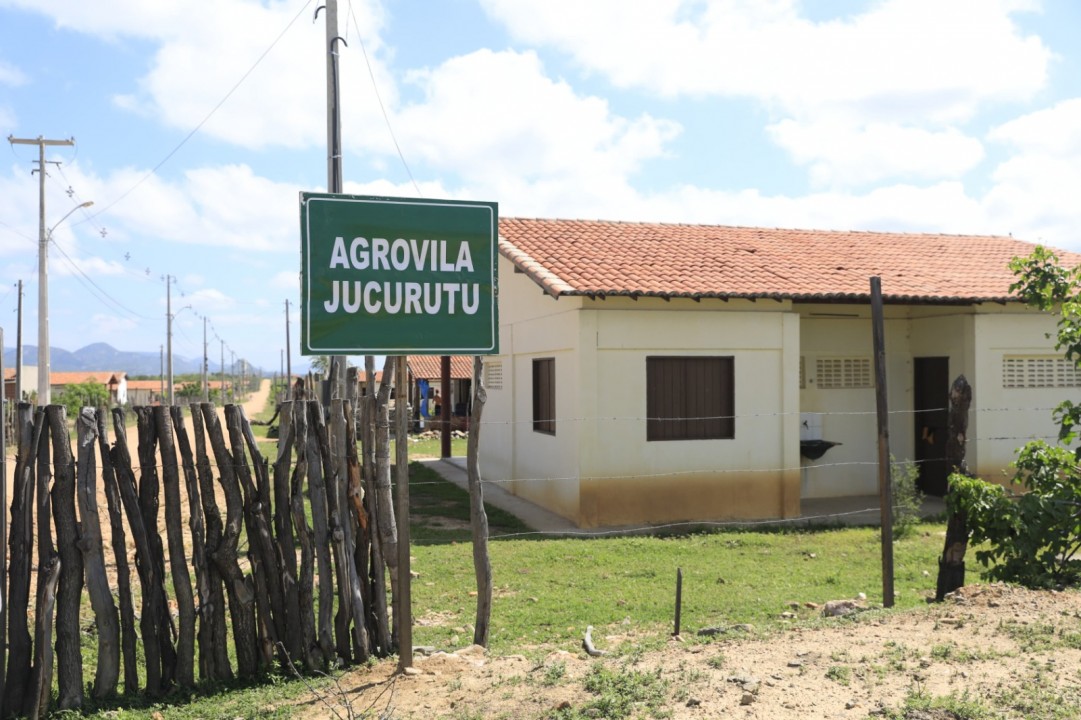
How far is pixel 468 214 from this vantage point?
486 centimetres

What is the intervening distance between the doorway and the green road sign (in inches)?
427

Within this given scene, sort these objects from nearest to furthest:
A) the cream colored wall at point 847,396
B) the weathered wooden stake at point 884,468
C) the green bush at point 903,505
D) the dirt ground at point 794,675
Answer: the dirt ground at point 794,675, the weathered wooden stake at point 884,468, the green bush at point 903,505, the cream colored wall at point 847,396

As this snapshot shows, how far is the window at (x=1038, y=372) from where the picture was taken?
13258 mm

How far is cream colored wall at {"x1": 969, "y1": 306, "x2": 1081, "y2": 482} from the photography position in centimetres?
1302

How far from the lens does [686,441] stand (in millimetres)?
11820

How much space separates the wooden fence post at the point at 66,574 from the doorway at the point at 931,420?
485 inches

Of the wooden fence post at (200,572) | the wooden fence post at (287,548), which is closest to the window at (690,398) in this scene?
the wooden fence post at (287,548)

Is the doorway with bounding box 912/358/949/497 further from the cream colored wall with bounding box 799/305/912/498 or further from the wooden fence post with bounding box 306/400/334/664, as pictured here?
the wooden fence post with bounding box 306/400/334/664

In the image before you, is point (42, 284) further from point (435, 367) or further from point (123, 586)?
point (123, 586)

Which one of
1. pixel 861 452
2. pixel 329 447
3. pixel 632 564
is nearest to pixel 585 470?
pixel 632 564

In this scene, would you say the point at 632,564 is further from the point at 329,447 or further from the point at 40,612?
the point at 40,612

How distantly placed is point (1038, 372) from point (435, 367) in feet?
80.2

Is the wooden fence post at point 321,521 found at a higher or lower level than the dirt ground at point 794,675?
higher

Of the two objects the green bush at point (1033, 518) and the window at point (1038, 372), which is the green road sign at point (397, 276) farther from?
the window at point (1038, 372)
